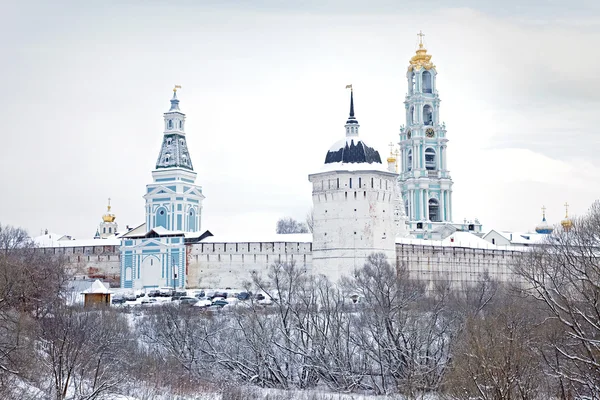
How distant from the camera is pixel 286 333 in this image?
32469 mm

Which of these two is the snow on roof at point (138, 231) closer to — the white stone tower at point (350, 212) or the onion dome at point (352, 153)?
the white stone tower at point (350, 212)

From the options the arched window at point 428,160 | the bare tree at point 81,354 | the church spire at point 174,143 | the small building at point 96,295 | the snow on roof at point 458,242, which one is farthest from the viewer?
the arched window at point 428,160

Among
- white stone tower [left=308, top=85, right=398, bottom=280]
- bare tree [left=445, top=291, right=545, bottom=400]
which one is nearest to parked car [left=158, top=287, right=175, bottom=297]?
white stone tower [left=308, top=85, right=398, bottom=280]

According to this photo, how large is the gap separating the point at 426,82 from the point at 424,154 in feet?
16.8

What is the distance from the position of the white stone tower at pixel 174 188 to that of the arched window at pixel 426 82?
66.1ft

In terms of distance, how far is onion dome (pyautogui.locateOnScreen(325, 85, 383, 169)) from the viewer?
46.8 meters

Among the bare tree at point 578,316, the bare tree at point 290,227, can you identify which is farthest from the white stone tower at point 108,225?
the bare tree at point 578,316

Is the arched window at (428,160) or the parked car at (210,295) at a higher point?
the arched window at (428,160)

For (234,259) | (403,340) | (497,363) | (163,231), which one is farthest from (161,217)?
(497,363)

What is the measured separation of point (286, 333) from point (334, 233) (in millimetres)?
14063

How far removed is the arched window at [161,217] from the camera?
5325 centimetres

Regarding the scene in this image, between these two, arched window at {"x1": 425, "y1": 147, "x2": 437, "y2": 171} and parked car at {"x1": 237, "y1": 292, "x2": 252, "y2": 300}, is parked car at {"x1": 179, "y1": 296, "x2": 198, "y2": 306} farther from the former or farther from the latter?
arched window at {"x1": 425, "y1": 147, "x2": 437, "y2": 171}

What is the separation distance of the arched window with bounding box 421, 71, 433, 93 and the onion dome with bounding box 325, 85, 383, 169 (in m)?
22.7

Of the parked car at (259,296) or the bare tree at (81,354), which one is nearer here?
the bare tree at (81,354)
